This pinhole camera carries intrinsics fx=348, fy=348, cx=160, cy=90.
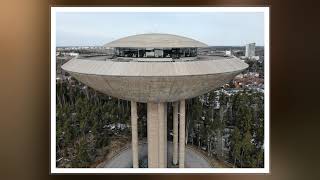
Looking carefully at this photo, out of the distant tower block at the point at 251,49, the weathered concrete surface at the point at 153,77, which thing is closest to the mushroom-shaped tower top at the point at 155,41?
the weathered concrete surface at the point at 153,77

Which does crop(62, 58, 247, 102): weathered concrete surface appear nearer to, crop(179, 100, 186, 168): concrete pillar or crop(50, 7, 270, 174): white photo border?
crop(179, 100, 186, 168): concrete pillar

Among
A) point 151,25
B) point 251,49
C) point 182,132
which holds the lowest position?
point 182,132

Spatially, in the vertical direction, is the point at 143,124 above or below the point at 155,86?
below

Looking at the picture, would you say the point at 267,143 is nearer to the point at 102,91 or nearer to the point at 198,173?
the point at 198,173

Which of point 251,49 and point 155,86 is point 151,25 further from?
point 251,49

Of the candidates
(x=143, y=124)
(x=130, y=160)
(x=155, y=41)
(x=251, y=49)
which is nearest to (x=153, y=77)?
(x=155, y=41)
